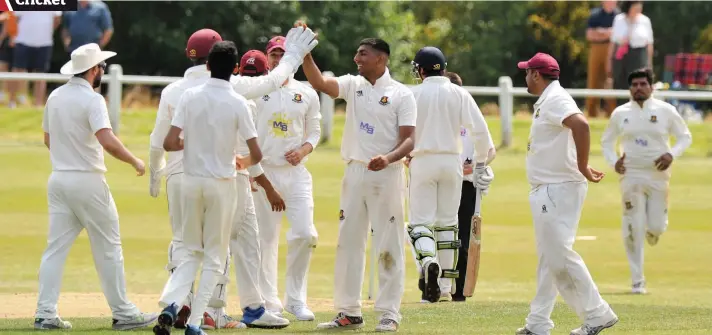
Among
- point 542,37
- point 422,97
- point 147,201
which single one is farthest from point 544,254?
point 542,37

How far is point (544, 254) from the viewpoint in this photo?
37.3 ft

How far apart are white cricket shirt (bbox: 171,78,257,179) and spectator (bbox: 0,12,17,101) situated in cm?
1614

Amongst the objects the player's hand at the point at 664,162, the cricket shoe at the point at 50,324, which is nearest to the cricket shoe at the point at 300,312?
the cricket shoe at the point at 50,324

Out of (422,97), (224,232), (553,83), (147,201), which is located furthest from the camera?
(147,201)

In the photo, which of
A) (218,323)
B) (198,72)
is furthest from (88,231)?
(198,72)

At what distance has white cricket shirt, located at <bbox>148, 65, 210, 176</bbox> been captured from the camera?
37.6ft

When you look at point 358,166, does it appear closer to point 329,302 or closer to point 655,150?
point 329,302

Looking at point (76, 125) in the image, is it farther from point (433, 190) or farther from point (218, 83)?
point (433, 190)

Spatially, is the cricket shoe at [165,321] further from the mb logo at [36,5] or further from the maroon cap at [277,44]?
the mb logo at [36,5]

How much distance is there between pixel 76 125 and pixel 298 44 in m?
→ 1.78

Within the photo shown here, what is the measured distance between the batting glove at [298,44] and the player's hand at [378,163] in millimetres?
952

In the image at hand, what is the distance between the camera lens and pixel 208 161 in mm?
10531

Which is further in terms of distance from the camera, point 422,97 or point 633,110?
point 633,110

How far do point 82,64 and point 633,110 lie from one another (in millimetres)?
7138
